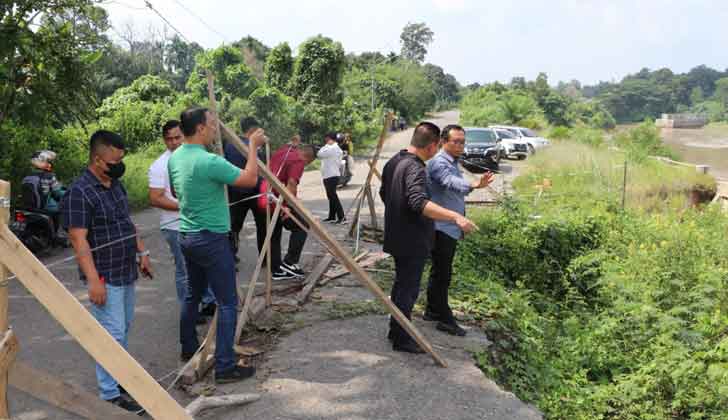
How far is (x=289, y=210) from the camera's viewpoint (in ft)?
19.9

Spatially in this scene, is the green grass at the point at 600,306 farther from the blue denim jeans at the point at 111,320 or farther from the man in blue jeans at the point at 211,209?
the blue denim jeans at the point at 111,320

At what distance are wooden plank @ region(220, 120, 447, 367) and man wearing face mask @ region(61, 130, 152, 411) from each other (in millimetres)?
799

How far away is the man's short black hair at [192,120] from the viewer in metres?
3.73

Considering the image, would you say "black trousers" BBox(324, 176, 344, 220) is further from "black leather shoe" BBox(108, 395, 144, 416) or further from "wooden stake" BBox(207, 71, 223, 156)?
"black leather shoe" BBox(108, 395, 144, 416)

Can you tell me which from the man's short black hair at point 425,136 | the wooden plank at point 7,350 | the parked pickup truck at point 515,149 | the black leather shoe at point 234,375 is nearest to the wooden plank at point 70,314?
the wooden plank at point 7,350

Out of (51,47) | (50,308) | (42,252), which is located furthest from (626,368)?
(51,47)

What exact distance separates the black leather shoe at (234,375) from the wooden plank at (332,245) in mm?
1045

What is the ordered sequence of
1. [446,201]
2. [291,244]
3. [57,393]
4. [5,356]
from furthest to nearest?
[291,244] < [446,201] < [57,393] < [5,356]

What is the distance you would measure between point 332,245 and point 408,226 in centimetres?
79

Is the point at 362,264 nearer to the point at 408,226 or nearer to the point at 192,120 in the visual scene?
the point at 408,226

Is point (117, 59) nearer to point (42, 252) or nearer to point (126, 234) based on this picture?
point (42, 252)

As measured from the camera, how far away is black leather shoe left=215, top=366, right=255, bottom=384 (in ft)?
13.0

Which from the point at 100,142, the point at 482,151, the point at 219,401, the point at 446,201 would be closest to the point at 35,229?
the point at 100,142

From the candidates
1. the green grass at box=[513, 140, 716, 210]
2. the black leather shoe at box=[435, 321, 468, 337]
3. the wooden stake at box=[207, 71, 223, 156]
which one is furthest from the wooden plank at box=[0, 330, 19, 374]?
the green grass at box=[513, 140, 716, 210]
